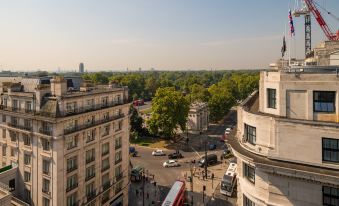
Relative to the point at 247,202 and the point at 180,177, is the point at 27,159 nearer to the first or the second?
the point at 247,202

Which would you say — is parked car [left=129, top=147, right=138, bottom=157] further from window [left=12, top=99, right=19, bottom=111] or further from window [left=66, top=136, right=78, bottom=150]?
window [left=12, top=99, right=19, bottom=111]

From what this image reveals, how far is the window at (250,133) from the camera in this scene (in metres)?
29.9

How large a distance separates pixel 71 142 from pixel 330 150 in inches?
1315

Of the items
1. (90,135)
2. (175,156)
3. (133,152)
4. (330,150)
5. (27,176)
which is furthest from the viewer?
(133,152)

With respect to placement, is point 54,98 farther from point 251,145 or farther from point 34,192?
point 251,145

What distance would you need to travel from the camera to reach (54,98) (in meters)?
41.8

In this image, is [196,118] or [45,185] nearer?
[45,185]

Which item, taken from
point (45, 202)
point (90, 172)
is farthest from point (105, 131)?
point (45, 202)

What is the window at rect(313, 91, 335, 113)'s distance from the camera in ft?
83.3

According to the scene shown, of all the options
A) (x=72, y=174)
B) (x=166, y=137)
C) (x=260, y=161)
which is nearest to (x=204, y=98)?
(x=166, y=137)

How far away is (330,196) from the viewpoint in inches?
988

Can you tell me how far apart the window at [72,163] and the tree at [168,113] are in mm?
50384

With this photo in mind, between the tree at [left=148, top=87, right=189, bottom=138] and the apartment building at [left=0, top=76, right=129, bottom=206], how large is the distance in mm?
40408

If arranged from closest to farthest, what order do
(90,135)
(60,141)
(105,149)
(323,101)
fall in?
(323,101), (60,141), (90,135), (105,149)
